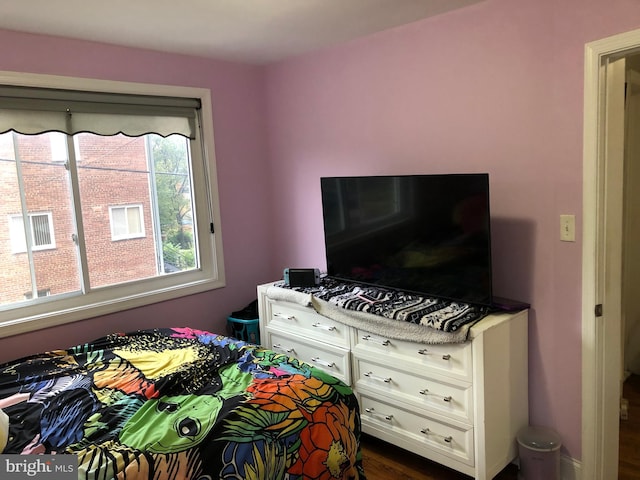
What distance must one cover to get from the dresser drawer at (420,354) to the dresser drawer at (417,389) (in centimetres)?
5

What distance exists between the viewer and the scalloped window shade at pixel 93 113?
A: 2723 millimetres

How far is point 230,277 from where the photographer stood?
12.2 ft

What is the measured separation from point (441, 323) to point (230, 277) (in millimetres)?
1888

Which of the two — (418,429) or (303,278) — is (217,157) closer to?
(303,278)

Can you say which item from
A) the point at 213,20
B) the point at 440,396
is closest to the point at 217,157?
the point at 213,20

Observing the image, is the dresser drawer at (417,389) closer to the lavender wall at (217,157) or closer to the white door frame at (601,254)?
the white door frame at (601,254)

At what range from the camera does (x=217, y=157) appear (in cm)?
358

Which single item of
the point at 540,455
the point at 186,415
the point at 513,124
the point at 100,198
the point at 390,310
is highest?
the point at 513,124

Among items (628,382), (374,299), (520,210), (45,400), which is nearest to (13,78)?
(45,400)

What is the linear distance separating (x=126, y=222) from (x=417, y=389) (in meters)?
2.10

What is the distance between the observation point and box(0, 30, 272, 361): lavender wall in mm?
2809

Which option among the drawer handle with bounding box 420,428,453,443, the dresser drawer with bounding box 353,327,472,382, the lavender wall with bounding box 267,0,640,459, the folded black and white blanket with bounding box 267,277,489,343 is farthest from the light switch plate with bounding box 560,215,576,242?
the drawer handle with bounding box 420,428,453,443

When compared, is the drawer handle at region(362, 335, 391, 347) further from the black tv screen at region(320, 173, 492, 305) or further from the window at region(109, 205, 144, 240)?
the window at region(109, 205, 144, 240)

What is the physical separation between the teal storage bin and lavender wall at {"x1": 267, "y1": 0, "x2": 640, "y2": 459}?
1.29 meters
